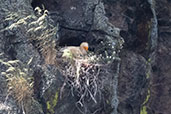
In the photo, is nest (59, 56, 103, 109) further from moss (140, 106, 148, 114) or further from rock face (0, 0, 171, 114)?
moss (140, 106, 148, 114)

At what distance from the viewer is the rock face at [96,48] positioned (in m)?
4.28

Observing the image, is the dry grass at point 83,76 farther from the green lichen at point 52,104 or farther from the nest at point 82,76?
the green lichen at point 52,104

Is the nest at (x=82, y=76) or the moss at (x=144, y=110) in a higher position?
the nest at (x=82, y=76)

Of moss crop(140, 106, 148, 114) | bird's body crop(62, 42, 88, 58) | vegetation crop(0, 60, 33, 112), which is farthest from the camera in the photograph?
moss crop(140, 106, 148, 114)

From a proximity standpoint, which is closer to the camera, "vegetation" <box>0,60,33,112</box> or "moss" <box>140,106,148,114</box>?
"vegetation" <box>0,60,33,112</box>

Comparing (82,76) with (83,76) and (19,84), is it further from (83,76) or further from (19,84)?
(19,84)

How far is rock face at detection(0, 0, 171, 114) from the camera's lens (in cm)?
428

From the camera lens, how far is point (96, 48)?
4.85 m

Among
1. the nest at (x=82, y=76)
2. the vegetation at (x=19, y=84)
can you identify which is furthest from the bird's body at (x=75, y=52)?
the vegetation at (x=19, y=84)

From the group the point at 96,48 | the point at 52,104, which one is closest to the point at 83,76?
the point at 52,104

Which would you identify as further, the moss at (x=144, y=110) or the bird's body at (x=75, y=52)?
the moss at (x=144, y=110)

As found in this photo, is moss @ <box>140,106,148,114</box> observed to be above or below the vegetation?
below

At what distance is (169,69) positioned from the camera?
6.43 meters

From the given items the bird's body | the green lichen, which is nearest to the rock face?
the green lichen
